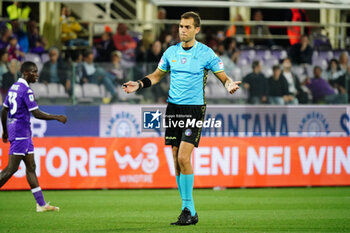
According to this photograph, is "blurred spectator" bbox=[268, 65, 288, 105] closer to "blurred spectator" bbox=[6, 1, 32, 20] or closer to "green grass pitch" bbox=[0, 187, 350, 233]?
"green grass pitch" bbox=[0, 187, 350, 233]

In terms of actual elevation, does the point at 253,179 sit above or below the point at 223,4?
below

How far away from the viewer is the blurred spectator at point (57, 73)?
51.5 feet

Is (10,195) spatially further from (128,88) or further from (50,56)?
(128,88)

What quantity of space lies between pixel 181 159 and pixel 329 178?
724 centimetres

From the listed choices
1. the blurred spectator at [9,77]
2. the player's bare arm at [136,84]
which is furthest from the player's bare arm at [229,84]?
the blurred spectator at [9,77]

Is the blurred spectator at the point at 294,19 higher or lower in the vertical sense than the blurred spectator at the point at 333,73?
higher

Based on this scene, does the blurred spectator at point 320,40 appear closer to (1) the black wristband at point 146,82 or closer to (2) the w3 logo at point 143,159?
(2) the w3 logo at point 143,159

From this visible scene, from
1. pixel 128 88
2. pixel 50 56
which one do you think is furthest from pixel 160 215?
pixel 50 56

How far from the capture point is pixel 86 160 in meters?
14.3

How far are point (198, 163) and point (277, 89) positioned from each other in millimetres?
3277

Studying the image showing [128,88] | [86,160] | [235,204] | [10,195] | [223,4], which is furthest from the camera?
[223,4]

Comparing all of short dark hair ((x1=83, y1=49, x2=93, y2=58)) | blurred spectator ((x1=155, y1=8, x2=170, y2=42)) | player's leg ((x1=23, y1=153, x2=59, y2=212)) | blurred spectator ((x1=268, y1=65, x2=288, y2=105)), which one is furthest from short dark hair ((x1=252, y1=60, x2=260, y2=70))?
player's leg ((x1=23, y1=153, x2=59, y2=212))

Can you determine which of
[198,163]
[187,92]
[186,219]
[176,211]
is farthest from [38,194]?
[198,163]

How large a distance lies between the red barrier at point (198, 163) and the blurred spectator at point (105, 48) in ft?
12.3
